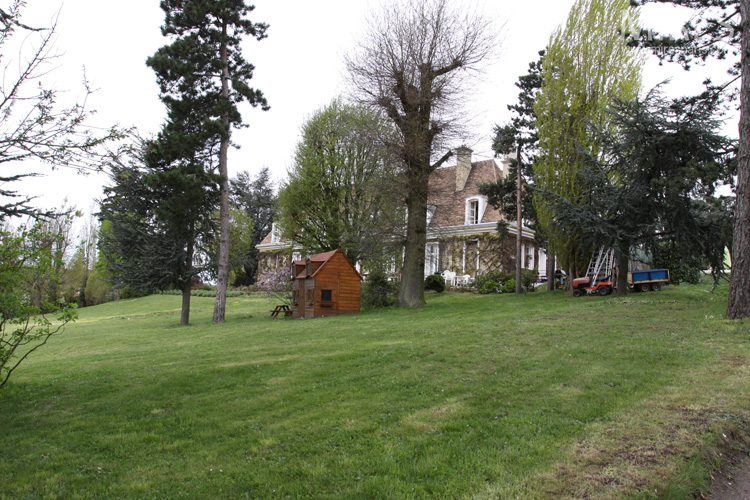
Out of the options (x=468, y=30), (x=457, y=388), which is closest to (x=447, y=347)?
(x=457, y=388)

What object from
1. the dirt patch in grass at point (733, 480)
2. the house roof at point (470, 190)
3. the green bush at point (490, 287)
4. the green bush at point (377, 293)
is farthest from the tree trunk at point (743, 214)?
the house roof at point (470, 190)

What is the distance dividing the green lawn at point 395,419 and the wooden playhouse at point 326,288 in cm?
1073

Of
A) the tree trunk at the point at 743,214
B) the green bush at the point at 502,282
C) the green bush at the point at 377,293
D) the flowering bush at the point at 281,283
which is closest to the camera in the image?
the tree trunk at the point at 743,214

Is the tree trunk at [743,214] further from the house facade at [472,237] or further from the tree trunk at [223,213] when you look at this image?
the tree trunk at [223,213]

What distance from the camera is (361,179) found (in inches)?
1081

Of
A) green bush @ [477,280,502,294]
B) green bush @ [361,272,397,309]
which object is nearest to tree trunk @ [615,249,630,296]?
green bush @ [477,280,502,294]

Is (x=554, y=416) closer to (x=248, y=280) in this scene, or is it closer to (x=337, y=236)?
(x=337, y=236)

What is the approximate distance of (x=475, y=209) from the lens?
32906mm

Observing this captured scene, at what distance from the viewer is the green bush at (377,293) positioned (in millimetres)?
23250

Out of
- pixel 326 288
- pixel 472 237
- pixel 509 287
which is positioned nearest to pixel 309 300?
pixel 326 288

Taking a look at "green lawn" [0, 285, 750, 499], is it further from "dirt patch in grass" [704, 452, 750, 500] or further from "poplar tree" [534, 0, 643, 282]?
"poplar tree" [534, 0, 643, 282]

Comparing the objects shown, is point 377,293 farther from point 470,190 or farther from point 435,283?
point 470,190

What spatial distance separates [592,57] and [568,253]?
871cm

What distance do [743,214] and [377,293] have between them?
1514 cm
